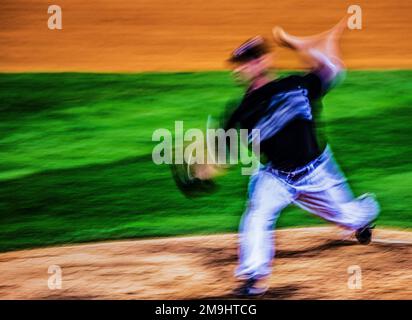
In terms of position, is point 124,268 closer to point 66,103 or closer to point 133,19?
point 66,103

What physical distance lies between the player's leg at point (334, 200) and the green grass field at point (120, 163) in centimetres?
10

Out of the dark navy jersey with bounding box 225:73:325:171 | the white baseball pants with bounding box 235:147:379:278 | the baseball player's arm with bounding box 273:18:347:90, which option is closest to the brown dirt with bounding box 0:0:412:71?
the baseball player's arm with bounding box 273:18:347:90

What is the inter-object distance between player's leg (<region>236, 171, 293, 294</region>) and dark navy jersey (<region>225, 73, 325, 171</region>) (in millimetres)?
162

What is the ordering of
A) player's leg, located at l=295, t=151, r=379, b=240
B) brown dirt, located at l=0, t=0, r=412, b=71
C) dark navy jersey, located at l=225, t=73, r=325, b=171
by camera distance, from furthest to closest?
1. brown dirt, located at l=0, t=0, r=412, b=71
2. player's leg, located at l=295, t=151, r=379, b=240
3. dark navy jersey, located at l=225, t=73, r=325, b=171

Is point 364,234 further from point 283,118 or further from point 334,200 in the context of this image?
point 283,118

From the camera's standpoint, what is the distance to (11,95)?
698 cm

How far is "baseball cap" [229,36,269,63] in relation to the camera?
22.1 ft

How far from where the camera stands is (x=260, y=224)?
21.7 ft

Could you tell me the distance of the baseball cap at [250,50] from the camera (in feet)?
22.1

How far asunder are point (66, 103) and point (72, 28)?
62 centimetres

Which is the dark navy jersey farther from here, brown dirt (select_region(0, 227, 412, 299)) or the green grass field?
brown dirt (select_region(0, 227, 412, 299))

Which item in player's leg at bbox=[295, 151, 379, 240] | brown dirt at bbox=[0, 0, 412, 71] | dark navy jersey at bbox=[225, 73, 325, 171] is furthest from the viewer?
brown dirt at bbox=[0, 0, 412, 71]

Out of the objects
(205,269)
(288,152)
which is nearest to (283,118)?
(288,152)

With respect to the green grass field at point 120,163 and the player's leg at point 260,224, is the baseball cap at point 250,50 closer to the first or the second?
the green grass field at point 120,163
